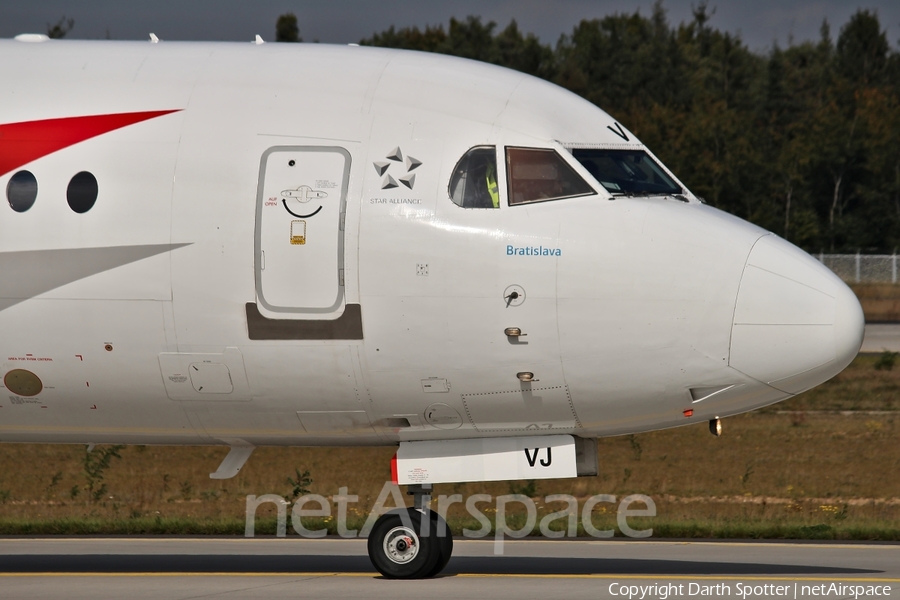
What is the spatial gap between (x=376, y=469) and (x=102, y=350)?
12.5 m

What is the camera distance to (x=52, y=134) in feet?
39.8

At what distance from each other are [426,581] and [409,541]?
0.51 meters

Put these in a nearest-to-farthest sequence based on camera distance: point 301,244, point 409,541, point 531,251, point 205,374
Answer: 1. point 531,251
2. point 301,244
3. point 205,374
4. point 409,541

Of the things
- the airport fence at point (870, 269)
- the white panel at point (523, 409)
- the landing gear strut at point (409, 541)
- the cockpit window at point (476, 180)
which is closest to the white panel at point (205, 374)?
the landing gear strut at point (409, 541)

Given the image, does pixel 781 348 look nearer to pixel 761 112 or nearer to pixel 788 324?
pixel 788 324

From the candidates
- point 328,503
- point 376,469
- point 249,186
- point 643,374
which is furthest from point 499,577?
point 376,469

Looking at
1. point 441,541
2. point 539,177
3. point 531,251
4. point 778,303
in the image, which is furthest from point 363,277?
point 778,303

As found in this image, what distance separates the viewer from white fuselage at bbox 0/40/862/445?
11398 mm

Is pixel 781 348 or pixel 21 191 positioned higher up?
pixel 21 191

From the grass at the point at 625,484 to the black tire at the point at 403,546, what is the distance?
18.9ft

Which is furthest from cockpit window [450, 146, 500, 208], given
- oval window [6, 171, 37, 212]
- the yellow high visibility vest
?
oval window [6, 171, 37, 212]

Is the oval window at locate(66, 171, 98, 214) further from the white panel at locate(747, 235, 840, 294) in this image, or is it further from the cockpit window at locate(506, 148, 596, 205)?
the white panel at locate(747, 235, 840, 294)

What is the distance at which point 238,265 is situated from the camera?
11.7 meters

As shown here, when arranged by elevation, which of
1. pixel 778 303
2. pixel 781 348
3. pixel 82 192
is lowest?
pixel 781 348
